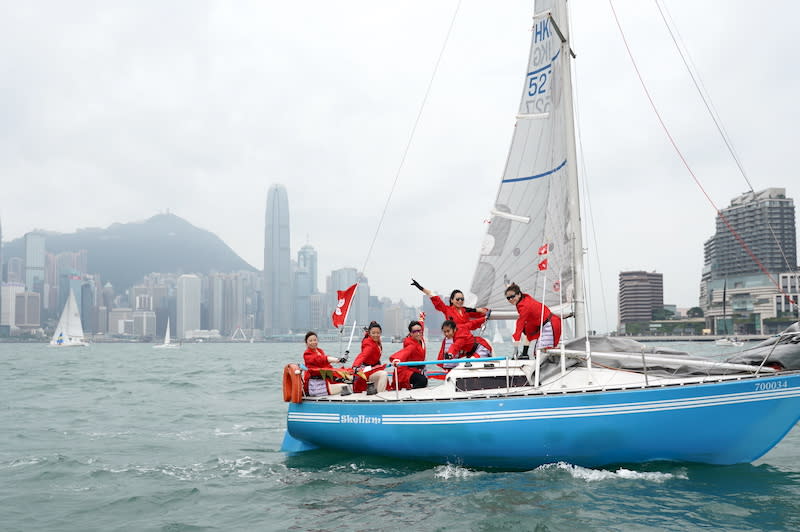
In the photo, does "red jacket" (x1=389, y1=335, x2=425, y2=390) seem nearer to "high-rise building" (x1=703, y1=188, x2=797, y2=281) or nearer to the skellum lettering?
the skellum lettering

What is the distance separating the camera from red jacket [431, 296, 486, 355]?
9727 mm

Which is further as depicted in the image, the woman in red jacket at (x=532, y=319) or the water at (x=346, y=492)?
the woman in red jacket at (x=532, y=319)

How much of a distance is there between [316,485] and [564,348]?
3.71 m

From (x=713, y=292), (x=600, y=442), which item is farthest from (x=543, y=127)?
(x=713, y=292)

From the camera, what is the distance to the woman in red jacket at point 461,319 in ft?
32.0

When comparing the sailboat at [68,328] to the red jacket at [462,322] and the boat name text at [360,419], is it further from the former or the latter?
the boat name text at [360,419]

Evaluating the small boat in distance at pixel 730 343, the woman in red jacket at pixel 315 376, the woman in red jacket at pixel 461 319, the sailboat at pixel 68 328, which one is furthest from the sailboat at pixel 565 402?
the sailboat at pixel 68 328

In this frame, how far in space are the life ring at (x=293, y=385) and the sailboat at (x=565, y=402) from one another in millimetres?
16

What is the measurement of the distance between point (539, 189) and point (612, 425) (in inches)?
188

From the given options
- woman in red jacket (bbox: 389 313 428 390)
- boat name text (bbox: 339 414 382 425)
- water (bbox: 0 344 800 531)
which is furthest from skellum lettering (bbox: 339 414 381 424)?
woman in red jacket (bbox: 389 313 428 390)

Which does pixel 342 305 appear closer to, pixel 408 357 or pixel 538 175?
pixel 408 357

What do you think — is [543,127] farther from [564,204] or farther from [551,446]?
[551,446]

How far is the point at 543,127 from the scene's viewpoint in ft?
36.1

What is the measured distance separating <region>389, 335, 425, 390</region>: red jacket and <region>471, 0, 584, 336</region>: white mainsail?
1.93 metres
